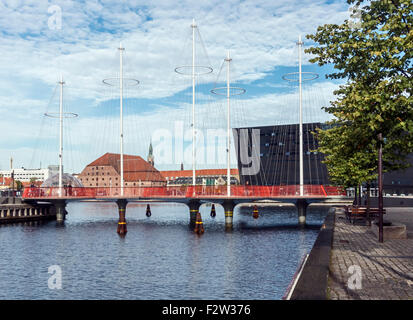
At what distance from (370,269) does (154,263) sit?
54.5 feet

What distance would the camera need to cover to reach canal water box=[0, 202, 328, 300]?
71.4 feet

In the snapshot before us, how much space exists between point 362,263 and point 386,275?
240 centimetres

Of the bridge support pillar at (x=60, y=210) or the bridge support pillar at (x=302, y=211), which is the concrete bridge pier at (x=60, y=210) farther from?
the bridge support pillar at (x=302, y=211)

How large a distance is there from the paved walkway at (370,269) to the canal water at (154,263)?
3.72 m

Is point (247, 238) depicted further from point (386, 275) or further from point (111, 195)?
point (386, 275)

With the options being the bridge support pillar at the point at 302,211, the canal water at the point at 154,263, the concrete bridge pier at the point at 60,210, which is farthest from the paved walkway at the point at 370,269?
the concrete bridge pier at the point at 60,210

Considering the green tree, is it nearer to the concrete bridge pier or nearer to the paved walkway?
the paved walkway

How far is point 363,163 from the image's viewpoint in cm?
3400

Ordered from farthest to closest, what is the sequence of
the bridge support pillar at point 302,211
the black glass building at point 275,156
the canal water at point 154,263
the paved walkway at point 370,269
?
the black glass building at point 275,156 < the bridge support pillar at point 302,211 < the canal water at point 154,263 < the paved walkway at point 370,269

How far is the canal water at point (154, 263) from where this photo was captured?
21.8 meters

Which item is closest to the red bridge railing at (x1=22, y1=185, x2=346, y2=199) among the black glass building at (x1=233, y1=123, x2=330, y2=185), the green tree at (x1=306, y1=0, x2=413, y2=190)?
the green tree at (x1=306, y1=0, x2=413, y2=190)

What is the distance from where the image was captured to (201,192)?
5481 cm

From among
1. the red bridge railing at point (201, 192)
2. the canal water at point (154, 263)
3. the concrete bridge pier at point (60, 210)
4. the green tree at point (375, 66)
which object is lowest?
Answer: the canal water at point (154, 263)
